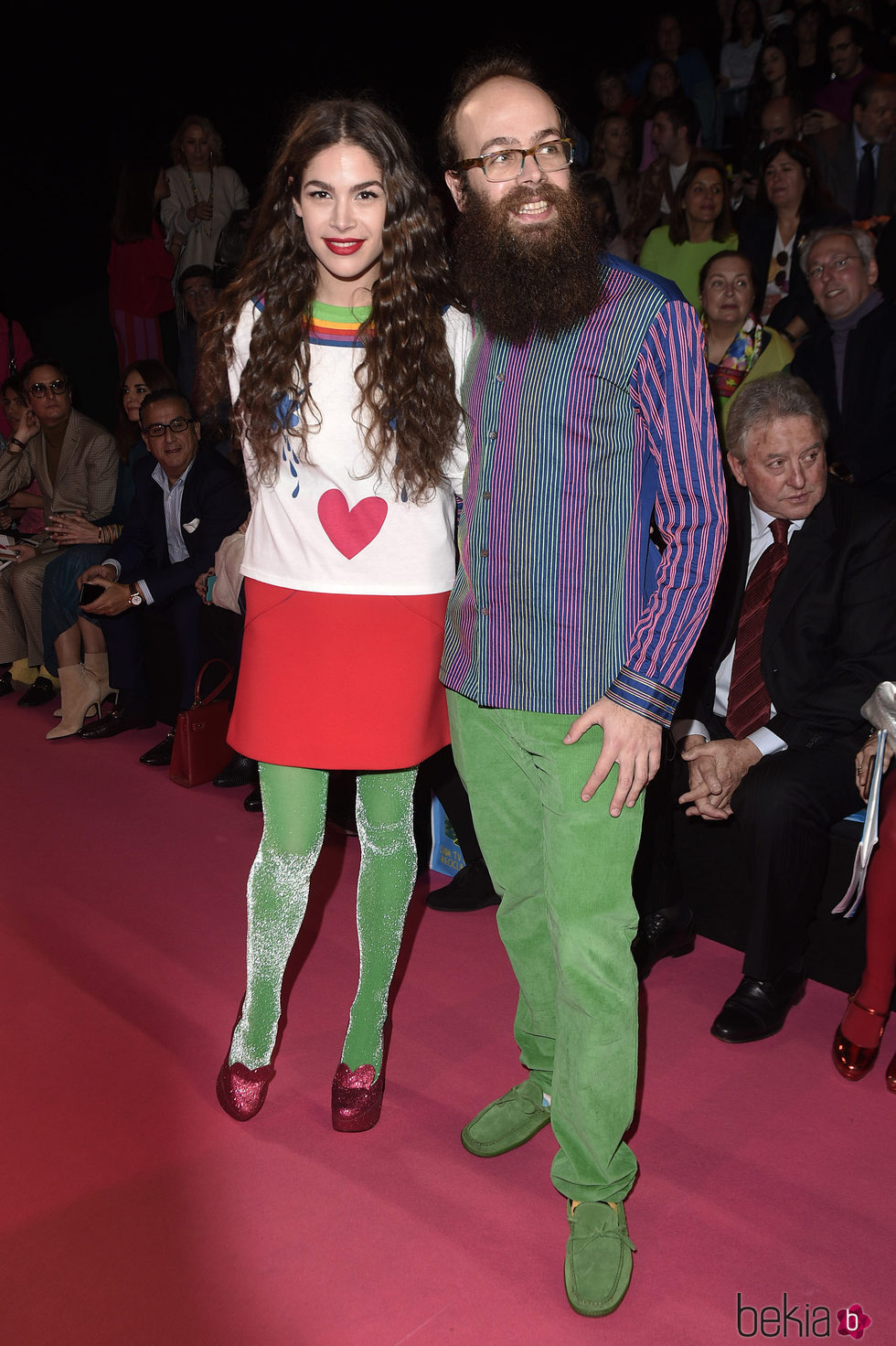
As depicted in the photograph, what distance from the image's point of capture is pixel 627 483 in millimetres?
1503

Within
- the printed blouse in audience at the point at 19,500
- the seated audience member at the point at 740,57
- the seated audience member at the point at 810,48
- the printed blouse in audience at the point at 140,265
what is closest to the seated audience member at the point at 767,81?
the seated audience member at the point at 810,48

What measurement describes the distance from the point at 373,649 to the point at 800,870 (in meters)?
1.11

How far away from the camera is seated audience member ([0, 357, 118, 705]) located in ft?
16.0

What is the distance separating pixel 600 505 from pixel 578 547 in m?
0.06

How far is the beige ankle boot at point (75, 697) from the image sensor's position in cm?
436

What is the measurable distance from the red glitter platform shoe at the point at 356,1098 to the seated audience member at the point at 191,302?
4.15 meters

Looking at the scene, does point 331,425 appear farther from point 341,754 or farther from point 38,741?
point 38,741

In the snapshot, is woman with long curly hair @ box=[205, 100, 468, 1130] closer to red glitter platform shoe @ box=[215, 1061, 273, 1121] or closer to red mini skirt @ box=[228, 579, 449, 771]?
red mini skirt @ box=[228, 579, 449, 771]

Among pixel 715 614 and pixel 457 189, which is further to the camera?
pixel 715 614

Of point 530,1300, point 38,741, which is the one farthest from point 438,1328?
point 38,741

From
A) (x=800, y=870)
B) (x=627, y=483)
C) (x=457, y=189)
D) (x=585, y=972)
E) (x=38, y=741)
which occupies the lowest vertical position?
(x=38, y=741)

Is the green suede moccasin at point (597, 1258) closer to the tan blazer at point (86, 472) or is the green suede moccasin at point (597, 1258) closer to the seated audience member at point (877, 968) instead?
the seated audience member at point (877, 968)

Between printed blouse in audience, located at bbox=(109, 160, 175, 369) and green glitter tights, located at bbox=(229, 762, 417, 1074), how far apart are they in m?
4.97

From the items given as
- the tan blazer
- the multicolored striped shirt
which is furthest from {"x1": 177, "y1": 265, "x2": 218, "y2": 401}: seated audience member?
the multicolored striped shirt
